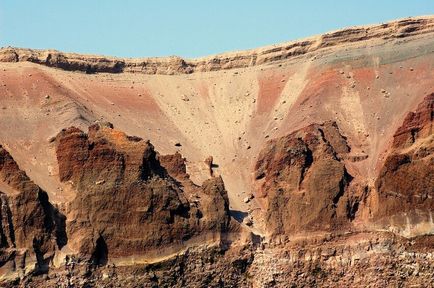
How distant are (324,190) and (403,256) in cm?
640

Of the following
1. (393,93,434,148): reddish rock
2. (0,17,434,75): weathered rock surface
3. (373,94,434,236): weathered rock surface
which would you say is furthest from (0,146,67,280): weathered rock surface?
(0,17,434,75): weathered rock surface

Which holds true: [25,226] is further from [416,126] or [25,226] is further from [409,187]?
[416,126]

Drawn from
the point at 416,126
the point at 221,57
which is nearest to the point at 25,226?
the point at 416,126

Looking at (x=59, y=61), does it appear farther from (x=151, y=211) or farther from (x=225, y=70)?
(x=151, y=211)

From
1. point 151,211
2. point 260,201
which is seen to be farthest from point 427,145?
point 151,211

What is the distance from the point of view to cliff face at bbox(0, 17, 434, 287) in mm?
75250

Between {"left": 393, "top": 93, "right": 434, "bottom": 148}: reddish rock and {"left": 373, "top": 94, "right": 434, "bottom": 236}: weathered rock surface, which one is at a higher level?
{"left": 393, "top": 93, "right": 434, "bottom": 148}: reddish rock

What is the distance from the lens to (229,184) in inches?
3351

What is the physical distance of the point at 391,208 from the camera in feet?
256

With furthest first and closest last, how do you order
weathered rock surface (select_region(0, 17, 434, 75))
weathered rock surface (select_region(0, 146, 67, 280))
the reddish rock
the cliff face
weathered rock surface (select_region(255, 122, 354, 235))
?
weathered rock surface (select_region(0, 17, 434, 75)) → the reddish rock → weathered rock surface (select_region(255, 122, 354, 235)) → the cliff face → weathered rock surface (select_region(0, 146, 67, 280))

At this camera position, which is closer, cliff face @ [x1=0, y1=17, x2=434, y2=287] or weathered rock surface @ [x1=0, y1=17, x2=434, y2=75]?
cliff face @ [x1=0, y1=17, x2=434, y2=287]

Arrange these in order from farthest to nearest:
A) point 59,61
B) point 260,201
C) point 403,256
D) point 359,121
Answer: point 59,61 → point 359,121 → point 260,201 → point 403,256

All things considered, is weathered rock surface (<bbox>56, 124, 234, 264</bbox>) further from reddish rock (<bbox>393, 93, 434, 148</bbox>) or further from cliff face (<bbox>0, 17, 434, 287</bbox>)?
reddish rock (<bbox>393, 93, 434, 148</bbox>)

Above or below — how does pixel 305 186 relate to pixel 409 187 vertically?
above
